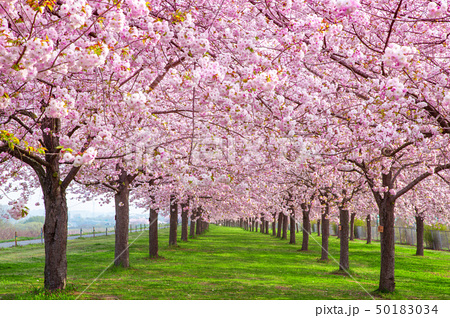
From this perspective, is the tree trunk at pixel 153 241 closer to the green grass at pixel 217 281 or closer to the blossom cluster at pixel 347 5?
the green grass at pixel 217 281

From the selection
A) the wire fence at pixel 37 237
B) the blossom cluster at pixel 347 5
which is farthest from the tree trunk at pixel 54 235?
the wire fence at pixel 37 237

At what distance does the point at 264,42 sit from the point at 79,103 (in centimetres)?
448

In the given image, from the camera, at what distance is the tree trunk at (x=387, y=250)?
40.9ft

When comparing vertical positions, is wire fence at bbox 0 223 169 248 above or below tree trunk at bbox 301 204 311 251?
below

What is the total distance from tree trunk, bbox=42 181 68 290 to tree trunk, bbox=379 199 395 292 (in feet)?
31.6

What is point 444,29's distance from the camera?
26.2 feet

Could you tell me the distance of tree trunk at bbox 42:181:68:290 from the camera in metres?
10.4

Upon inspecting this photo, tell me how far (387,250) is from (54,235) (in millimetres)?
10052

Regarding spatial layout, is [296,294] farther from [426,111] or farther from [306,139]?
[426,111]

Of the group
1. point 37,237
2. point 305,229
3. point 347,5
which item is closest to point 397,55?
point 347,5

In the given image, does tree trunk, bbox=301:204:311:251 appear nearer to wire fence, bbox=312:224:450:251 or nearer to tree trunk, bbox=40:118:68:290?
wire fence, bbox=312:224:450:251

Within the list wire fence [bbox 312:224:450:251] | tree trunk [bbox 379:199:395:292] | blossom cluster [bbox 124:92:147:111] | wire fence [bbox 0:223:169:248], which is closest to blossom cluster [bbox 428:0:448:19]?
blossom cluster [bbox 124:92:147:111]

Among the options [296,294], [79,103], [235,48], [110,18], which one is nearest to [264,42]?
[235,48]

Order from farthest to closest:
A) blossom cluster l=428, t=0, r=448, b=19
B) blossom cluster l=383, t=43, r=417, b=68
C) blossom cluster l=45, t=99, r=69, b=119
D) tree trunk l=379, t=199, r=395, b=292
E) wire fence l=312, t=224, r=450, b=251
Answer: wire fence l=312, t=224, r=450, b=251, tree trunk l=379, t=199, r=395, b=292, blossom cluster l=45, t=99, r=69, b=119, blossom cluster l=428, t=0, r=448, b=19, blossom cluster l=383, t=43, r=417, b=68
